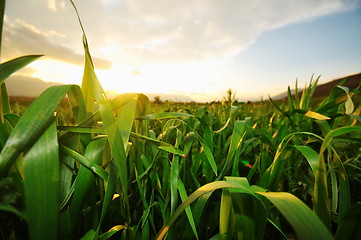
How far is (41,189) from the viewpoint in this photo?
0.32 meters

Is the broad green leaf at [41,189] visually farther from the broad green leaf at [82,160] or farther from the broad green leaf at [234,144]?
the broad green leaf at [234,144]

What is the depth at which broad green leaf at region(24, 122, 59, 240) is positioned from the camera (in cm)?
31

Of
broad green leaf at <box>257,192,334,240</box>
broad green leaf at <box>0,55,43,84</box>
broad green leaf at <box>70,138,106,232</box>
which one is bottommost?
broad green leaf at <box>70,138,106,232</box>

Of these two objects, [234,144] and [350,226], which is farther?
[234,144]

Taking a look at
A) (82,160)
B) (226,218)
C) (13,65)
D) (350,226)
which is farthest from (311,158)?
(13,65)

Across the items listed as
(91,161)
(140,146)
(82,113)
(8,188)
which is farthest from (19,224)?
(140,146)

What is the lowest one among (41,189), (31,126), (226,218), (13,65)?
(226,218)

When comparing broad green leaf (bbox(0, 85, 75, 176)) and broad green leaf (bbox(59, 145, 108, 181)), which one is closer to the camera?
broad green leaf (bbox(0, 85, 75, 176))

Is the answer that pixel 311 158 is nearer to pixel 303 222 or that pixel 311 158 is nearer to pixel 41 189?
pixel 303 222

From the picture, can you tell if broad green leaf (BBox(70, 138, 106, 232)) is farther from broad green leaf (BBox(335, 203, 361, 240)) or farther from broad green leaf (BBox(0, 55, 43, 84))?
broad green leaf (BBox(335, 203, 361, 240))

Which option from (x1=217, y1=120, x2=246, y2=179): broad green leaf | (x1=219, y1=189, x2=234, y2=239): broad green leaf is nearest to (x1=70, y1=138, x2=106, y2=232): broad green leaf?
(x1=219, y1=189, x2=234, y2=239): broad green leaf

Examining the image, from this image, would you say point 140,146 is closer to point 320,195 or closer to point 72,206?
point 72,206

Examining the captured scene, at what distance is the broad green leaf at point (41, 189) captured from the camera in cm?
31

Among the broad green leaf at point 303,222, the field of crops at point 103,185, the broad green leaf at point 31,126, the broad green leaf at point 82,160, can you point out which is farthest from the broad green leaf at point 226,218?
the broad green leaf at point 31,126
